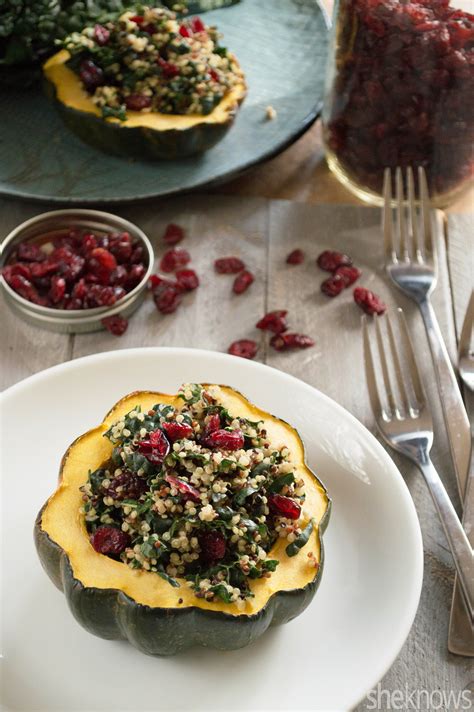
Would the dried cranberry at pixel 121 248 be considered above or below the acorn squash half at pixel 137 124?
below

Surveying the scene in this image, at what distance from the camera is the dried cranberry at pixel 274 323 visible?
2719 millimetres

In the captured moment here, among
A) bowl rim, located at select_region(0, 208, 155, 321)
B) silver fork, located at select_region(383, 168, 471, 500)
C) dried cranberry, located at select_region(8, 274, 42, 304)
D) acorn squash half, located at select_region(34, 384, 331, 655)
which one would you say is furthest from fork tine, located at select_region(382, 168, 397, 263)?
acorn squash half, located at select_region(34, 384, 331, 655)

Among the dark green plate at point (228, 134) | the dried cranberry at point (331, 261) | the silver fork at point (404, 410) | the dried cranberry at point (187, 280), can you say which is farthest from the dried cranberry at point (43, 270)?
the silver fork at point (404, 410)

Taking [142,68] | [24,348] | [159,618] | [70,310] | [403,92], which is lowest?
[24,348]

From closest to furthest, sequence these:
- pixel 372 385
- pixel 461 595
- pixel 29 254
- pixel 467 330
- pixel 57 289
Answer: pixel 461 595
pixel 372 385
pixel 467 330
pixel 57 289
pixel 29 254

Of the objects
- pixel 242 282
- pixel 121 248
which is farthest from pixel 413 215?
pixel 121 248

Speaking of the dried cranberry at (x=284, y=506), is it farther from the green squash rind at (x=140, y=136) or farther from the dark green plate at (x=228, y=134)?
the green squash rind at (x=140, y=136)

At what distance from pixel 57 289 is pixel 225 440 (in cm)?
109

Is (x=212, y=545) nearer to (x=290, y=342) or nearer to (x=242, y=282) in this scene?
(x=290, y=342)

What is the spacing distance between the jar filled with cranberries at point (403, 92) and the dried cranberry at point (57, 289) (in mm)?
1077

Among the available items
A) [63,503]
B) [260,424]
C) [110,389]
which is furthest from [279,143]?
[63,503]

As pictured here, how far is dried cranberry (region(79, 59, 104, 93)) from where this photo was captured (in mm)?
2979

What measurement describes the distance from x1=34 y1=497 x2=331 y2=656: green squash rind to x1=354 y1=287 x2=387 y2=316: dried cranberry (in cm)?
121

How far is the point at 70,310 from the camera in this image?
2.66 m
